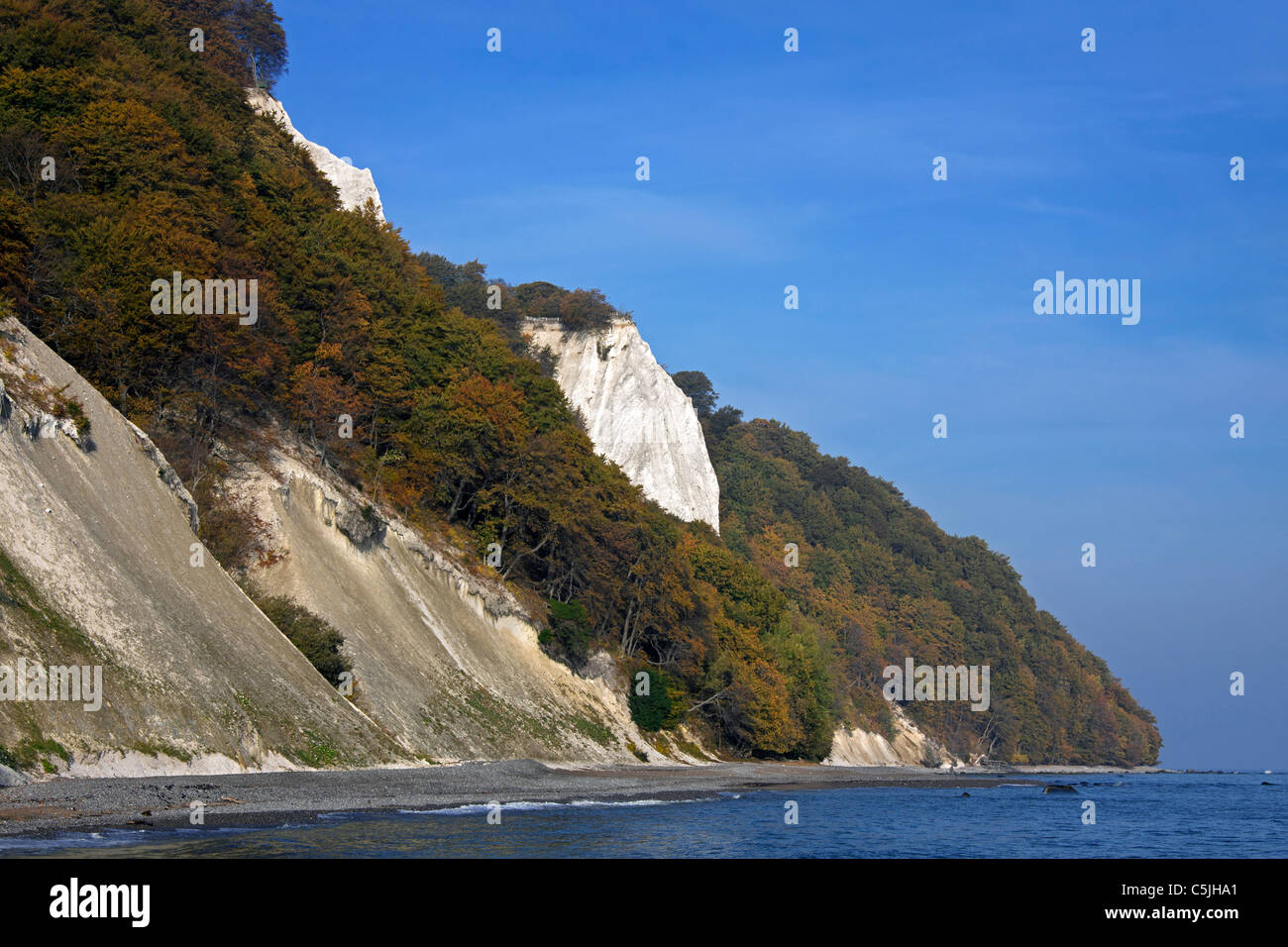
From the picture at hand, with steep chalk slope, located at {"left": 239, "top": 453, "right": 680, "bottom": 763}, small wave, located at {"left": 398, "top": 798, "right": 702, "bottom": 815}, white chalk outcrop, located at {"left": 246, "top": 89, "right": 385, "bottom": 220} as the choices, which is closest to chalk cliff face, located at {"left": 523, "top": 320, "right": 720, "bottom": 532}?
white chalk outcrop, located at {"left": 246, "top": 89, "right": 385, "bottom": 220}

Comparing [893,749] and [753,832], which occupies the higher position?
[753,832]

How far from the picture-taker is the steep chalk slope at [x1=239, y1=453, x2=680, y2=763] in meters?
39.3

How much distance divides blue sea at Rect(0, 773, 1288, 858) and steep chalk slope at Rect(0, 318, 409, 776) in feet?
17.0

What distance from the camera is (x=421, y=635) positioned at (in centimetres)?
4472

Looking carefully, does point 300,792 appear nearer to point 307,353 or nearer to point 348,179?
point 307,353

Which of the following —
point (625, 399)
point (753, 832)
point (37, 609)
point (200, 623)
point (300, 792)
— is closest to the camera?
point (37, 609)

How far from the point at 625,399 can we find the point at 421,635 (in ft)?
190

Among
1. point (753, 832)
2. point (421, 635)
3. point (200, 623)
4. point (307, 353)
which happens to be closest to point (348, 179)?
point (307, 353)

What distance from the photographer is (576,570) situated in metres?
60.9

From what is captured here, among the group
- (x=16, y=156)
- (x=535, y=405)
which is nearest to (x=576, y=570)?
(x=535, y=405)

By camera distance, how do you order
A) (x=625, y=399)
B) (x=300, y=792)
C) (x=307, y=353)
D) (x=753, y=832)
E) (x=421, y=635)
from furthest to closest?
(x=625, y=399)
(x=307, y=353)
(x=421, y=635)
(x=753, y=832)
(x=300, y=792)

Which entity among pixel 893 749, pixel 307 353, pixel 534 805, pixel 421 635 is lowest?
pixel 893 749

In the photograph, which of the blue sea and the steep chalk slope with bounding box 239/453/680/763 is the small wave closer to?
the blue sea
